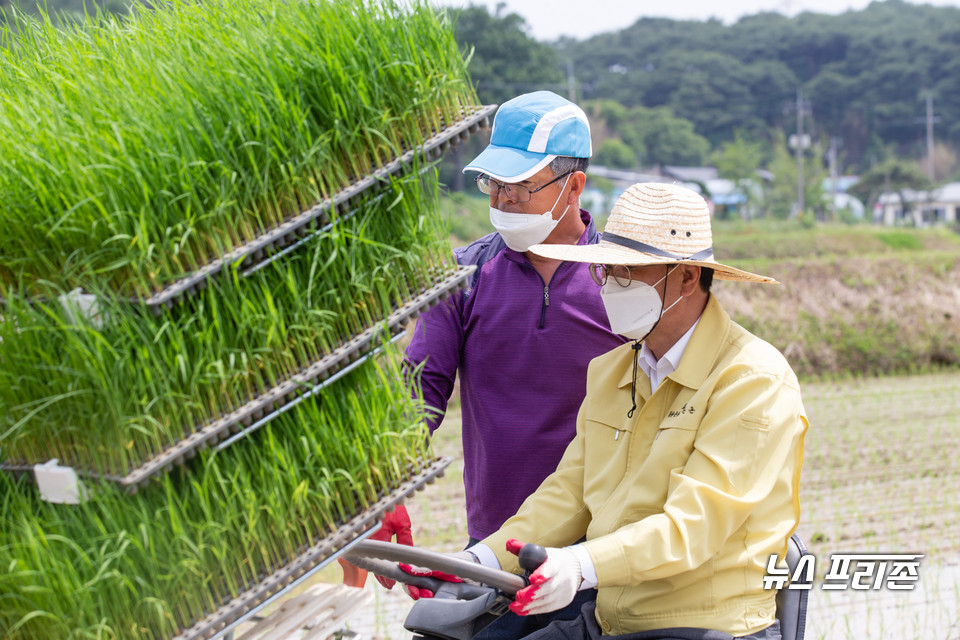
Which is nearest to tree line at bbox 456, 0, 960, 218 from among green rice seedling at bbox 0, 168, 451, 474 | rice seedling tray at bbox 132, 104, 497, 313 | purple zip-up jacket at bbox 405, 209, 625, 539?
purple zip-up jacket at bbox 405, 209, 625, 539

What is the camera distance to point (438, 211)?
201 centimetres

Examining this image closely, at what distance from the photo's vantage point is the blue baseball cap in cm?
253

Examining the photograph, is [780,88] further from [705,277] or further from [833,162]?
[705,277]

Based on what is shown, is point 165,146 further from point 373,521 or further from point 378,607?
point 378,607

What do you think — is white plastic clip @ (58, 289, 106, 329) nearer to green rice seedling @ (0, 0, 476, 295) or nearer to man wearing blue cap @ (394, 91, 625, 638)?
green rice seedling @ (0, 0, 476, 295)

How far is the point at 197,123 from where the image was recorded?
1.65 metres

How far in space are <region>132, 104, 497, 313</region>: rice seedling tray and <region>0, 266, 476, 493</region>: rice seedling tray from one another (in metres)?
0.23

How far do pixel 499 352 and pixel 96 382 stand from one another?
1472 millimetres

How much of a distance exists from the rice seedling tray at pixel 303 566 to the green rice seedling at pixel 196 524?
0.02 m

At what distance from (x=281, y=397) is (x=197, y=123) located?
540mm

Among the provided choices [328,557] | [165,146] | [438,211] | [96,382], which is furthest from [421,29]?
[328,557]

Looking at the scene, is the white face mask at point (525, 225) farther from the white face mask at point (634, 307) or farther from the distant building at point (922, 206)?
the distant building at point (922, 206)

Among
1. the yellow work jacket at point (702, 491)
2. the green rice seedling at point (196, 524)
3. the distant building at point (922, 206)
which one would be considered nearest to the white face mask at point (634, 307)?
the yellow work jacket at point (702, 491)

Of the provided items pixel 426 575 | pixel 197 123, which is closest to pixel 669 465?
pixel 426 575
